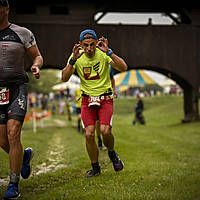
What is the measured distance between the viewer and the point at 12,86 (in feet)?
15.5

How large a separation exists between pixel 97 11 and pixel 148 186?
54.3ft

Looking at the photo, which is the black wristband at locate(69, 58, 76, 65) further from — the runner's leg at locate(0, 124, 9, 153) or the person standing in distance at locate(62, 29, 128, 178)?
the runner's leg at locate(0, 124, 9, 153)

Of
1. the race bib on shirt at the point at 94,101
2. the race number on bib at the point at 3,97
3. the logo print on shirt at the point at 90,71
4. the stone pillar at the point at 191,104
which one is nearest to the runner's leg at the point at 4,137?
the race number on bib at the point at 3,97

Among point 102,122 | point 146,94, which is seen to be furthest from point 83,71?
point 146,94

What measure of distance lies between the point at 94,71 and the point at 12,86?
5.02 feet

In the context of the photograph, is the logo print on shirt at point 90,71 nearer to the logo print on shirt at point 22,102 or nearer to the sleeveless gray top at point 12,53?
the sleeveless gray top at point 12,53

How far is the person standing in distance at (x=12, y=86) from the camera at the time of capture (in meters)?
4.54

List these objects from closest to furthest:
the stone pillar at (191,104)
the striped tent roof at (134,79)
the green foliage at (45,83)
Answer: the stone pillar at (191,104) < the striped tent roof at (134,79) < the green foliage at (45,83)

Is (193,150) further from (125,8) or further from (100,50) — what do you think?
(125,8)

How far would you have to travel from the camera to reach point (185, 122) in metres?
23.5

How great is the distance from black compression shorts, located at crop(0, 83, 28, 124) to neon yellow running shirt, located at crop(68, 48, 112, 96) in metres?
1.29

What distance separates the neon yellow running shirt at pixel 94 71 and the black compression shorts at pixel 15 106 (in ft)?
4.25

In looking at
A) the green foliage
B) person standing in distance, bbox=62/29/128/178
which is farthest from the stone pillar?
the green foliage

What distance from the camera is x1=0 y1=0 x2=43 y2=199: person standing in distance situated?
4.54 metres
